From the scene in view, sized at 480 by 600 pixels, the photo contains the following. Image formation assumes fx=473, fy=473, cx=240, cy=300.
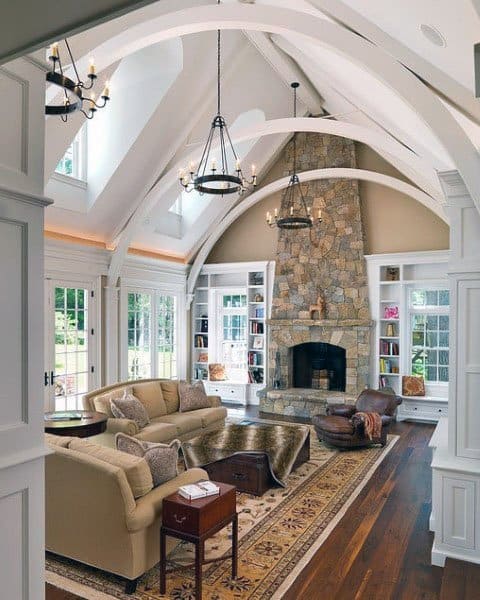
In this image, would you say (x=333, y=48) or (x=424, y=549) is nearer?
(x=333, y=48)

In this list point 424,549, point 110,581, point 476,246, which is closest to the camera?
point 110,581

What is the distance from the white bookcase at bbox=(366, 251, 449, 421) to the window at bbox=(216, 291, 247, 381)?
8.80ft

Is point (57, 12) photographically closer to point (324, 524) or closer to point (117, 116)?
point (324, 524)

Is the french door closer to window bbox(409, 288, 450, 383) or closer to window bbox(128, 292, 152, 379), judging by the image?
window bbox(128, 292, 152, 379)

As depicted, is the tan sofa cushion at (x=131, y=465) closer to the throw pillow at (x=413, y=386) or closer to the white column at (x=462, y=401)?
the white column at (x=462, y=401)

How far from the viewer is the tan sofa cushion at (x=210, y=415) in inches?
254

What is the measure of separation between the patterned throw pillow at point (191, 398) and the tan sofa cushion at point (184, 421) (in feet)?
0.74

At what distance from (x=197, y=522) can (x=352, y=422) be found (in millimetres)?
3659

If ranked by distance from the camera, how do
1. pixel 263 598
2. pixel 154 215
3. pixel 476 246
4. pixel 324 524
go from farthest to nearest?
pixel 154 215
pixel 324 524
pixel 476 246
pixel 263 598

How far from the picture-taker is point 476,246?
136 inches

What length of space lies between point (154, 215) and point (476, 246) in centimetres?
593

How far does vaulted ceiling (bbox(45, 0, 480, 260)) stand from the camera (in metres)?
2.96

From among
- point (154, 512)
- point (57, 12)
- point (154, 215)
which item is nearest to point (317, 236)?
point (154, 215)

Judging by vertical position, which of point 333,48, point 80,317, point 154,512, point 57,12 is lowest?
point 154,512
